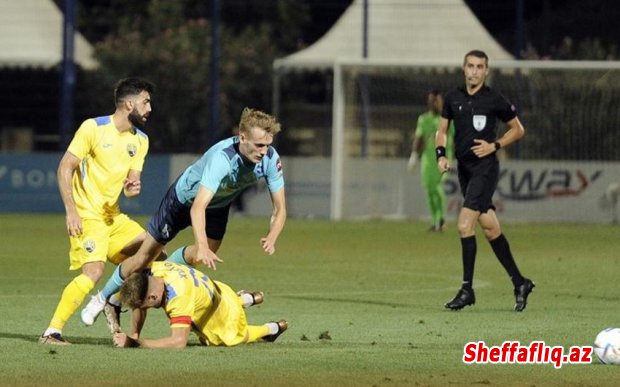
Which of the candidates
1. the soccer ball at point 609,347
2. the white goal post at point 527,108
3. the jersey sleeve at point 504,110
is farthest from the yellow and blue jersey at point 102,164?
the white goal post at point 527,108

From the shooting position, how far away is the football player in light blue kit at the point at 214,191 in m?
12.0

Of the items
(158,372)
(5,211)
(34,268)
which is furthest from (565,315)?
(5,211)

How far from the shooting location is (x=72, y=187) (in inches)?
502

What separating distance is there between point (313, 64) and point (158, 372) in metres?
26.0

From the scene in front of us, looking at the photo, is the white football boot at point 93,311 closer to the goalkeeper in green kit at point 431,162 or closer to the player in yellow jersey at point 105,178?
the player in yellow jersey at point 105,178

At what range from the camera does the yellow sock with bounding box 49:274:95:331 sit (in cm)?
1209

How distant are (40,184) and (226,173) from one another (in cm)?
2119

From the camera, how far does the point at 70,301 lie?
12.2 meters

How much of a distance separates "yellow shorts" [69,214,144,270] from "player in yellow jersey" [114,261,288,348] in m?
0.63

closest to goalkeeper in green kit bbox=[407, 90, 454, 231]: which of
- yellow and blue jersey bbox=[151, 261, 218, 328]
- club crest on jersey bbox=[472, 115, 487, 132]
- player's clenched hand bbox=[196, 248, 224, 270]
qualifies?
club crest on jersey bbox=[472, 115, 487, 132]

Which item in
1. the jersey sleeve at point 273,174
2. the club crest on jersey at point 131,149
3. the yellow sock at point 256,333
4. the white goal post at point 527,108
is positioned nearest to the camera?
the yellow sock at point 256,333

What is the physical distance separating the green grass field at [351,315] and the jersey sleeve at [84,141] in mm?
1381

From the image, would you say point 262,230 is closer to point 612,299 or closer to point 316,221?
point 316,221

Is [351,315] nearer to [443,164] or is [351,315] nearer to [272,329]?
[443,164]
